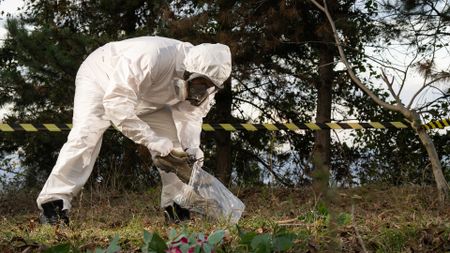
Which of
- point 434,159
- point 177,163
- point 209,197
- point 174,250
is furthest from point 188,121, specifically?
point 174,250

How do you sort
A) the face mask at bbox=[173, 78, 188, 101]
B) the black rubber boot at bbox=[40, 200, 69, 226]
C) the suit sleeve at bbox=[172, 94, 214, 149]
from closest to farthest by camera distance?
the face mask at bbox=[173, 78, 188, 101]
the black rubber boot at bbox=[40, 200, 69, 226]
the suit sleeve at bbox=[172, 94, 214, 149]

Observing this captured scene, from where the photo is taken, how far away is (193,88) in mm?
5383

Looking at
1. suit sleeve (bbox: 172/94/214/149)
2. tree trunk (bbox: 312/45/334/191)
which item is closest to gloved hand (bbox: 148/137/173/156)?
suit sleeve (bbox: 172/94/214/149)

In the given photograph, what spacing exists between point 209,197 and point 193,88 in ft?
2.47

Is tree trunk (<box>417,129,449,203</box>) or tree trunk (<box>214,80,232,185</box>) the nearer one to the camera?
tree trunk (<box>417,129,449,203</box>)

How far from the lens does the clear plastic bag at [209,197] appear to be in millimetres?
5070

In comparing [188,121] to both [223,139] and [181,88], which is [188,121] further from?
[223,139]

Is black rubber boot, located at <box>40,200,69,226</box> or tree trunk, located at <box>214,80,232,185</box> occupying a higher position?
tree trunk, located at <box>214,80,232,185</box>

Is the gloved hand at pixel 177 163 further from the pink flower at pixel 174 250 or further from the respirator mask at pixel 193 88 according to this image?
the pink flower at pixel 174 250

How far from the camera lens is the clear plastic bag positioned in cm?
507

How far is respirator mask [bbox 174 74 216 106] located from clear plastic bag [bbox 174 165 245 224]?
47 cm

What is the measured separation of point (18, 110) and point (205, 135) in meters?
2.88

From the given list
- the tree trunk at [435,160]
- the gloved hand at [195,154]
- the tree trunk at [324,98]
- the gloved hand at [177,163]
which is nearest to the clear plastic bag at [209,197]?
the gloved hand at [177,163]

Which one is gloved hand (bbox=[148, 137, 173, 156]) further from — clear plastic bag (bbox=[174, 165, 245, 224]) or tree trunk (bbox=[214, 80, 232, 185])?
tree trunk (bbox=[214, 80, 232, 185])
